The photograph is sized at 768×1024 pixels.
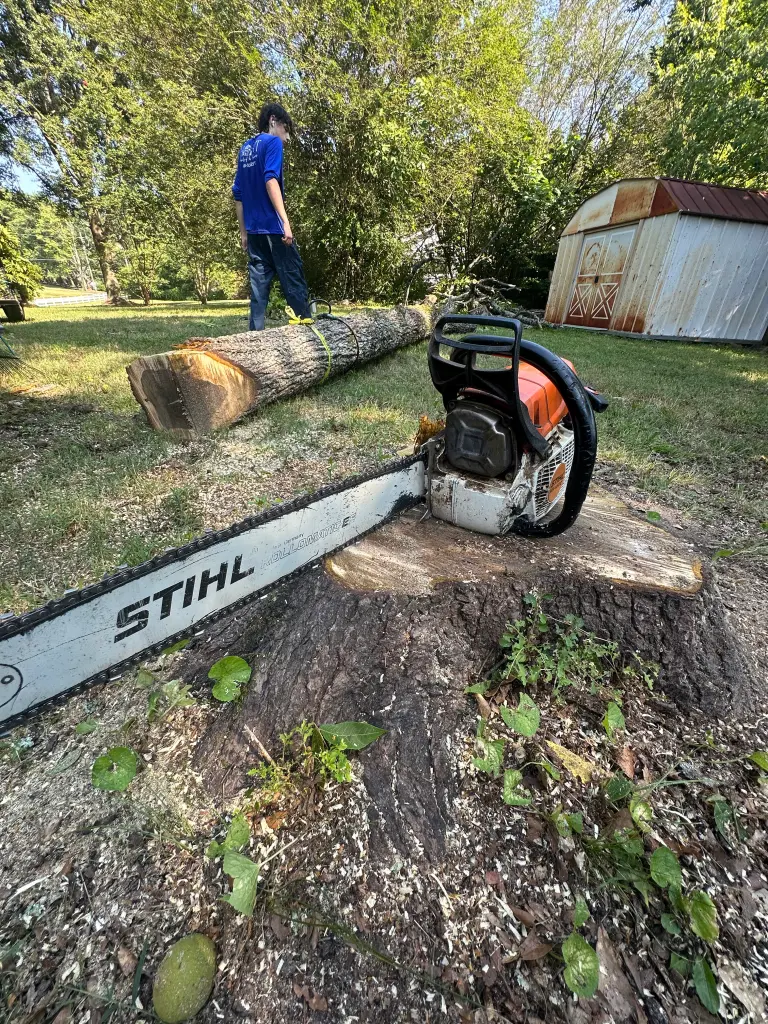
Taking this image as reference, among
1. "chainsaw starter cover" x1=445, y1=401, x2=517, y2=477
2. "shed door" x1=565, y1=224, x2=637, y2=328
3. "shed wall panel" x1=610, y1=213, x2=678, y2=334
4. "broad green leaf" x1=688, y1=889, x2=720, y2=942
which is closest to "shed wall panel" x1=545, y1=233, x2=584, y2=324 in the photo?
"shed door" x1=565, y1=224, x2=637, y2=328

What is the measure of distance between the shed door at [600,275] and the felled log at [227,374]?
7908mm

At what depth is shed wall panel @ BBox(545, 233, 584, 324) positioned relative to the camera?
10477 millimetres

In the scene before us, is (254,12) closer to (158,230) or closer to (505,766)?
(158,230)

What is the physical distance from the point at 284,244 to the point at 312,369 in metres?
1.33

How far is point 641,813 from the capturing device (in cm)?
109

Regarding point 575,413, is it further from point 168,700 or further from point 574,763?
point 168,700

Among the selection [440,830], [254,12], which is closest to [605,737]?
[440,830]

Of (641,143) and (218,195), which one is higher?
(641,143)

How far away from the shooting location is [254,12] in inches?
332

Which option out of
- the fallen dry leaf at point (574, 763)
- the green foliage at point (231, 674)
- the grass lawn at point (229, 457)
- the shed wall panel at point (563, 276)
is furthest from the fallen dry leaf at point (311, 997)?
the shed wall panel at point (563, 276)

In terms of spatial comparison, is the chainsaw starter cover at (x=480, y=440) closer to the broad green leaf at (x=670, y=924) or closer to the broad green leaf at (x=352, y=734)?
the broad green leaf at (x=352, y=734)

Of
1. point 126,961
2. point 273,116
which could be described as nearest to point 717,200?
point 273,116

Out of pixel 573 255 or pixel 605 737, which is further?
pixel 573 255

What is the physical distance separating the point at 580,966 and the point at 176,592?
1.18 m
